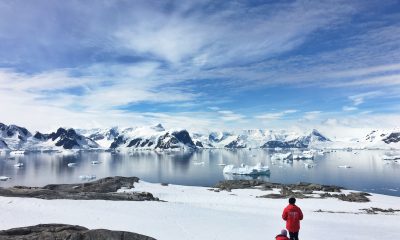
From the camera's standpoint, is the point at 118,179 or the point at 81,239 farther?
the point at 118,179

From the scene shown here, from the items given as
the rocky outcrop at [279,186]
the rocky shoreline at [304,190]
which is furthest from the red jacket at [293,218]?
the rocky outcrop at [279,186]

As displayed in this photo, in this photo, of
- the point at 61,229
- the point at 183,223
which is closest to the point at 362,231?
the point at 183,223

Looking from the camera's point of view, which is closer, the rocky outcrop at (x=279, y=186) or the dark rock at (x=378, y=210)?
the dark rock at (x=378, y=210)

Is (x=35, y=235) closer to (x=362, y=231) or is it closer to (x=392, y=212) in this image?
(x=362, y=231)

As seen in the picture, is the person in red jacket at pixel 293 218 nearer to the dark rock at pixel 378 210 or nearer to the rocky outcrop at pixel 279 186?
the dark rock at pixel 378 210

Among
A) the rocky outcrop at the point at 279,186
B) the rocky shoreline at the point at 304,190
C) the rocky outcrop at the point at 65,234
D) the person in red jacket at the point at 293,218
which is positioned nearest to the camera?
the rocky outcrop at the point at 65,234

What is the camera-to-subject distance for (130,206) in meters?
27.3

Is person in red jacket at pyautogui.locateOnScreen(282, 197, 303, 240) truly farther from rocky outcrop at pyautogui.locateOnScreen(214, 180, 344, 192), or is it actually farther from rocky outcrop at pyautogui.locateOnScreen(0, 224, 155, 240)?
rocky outcrop at pyautogui.locateOnScreen(214, 180, 344, 192)

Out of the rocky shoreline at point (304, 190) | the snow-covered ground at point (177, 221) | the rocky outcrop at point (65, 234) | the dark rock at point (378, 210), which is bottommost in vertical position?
the dark rock at point (378, 210)

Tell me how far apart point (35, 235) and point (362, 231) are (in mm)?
18590

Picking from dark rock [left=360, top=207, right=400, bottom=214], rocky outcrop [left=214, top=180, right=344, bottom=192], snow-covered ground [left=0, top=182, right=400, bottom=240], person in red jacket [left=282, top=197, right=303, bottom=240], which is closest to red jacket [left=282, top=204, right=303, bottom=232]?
person in red jacket [left=282, top=197, right=303, bottom=240]

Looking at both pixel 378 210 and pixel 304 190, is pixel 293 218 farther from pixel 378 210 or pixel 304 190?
pixel 304 190

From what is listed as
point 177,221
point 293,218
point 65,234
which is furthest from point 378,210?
point 65,234

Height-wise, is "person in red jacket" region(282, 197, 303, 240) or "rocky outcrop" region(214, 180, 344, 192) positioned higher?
"person in red jacket" region(282, 197, 303, 240)
